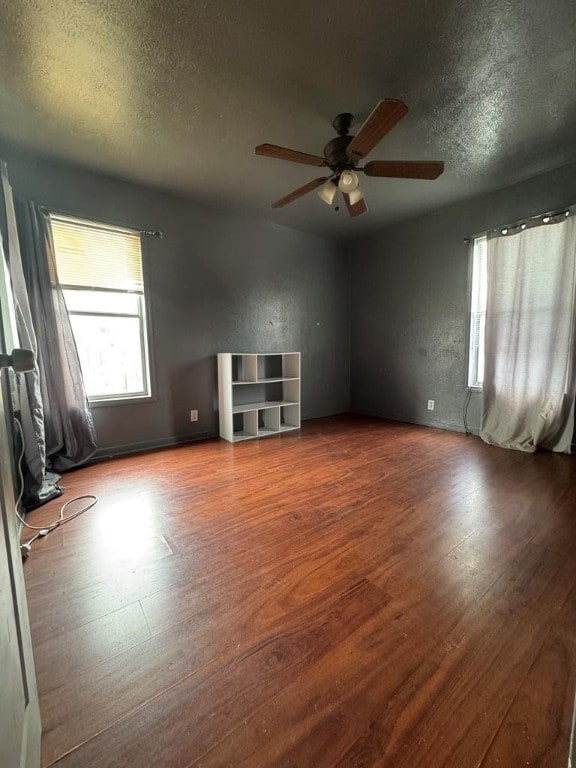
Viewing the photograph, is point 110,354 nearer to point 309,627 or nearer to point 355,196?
point 355,196

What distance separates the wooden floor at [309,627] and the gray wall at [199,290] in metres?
1.33

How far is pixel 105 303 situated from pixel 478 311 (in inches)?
154

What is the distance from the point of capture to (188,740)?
0.80 metres

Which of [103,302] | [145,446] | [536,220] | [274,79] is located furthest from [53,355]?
[536,220]

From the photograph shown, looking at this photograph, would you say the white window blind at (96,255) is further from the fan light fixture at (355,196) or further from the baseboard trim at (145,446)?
the fan light fixture at (355,196)

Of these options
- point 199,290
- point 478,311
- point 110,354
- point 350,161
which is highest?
point 350,161

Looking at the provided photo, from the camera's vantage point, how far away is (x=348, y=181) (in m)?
2.06

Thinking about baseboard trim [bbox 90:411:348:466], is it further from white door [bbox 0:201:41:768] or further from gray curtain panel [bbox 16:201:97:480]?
white door [bbox 0:201:41:768]

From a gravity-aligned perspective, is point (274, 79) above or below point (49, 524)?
above

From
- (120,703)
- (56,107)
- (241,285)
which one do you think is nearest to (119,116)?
(56,107)

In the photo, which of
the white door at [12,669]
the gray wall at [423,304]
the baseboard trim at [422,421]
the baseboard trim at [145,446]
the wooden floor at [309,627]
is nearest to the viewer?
the white door at [12,669]

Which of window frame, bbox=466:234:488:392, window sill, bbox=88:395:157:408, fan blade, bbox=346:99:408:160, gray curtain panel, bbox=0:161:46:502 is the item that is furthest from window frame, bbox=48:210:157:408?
window frame, bbox=466:234:488:392

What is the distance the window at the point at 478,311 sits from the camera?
3352 millimetres

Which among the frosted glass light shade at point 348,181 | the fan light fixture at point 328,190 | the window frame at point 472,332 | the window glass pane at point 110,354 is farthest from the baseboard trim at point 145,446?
the window frame at point 472,332
